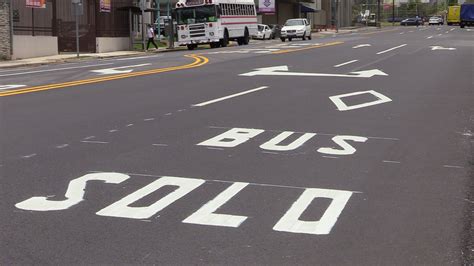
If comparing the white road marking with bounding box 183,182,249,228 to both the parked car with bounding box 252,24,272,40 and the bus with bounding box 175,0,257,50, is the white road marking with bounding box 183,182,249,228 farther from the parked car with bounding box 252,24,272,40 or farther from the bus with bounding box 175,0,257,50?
the parked car with bounding box 252,24,272,40

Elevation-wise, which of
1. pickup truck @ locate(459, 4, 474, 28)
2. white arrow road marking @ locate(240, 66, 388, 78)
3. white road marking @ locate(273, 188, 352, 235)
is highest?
pickup truck @ locate(459, 4, 474, 28)

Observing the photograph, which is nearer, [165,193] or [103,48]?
[165,193]

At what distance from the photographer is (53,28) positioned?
102ft

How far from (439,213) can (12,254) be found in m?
3.55

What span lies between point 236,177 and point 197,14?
102 ft

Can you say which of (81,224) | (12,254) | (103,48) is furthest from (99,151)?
(103,48)

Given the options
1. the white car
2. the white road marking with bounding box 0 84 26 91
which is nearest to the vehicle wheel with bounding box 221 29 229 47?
the white car

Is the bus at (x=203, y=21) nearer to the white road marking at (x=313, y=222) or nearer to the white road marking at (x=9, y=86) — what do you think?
the white road marking at (x=9, y=86)

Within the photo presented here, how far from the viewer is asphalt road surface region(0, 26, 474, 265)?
15.0ft

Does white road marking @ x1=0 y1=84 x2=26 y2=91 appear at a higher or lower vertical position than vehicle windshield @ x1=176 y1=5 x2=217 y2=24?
lower

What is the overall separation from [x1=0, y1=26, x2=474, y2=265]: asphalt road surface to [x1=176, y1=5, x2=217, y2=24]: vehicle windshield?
23.5 metres

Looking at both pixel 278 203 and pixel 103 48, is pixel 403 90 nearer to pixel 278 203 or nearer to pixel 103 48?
pixel 278 203

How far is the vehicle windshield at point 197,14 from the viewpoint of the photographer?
1422 inches

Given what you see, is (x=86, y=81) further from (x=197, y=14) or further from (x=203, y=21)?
(x=197, y=14)
